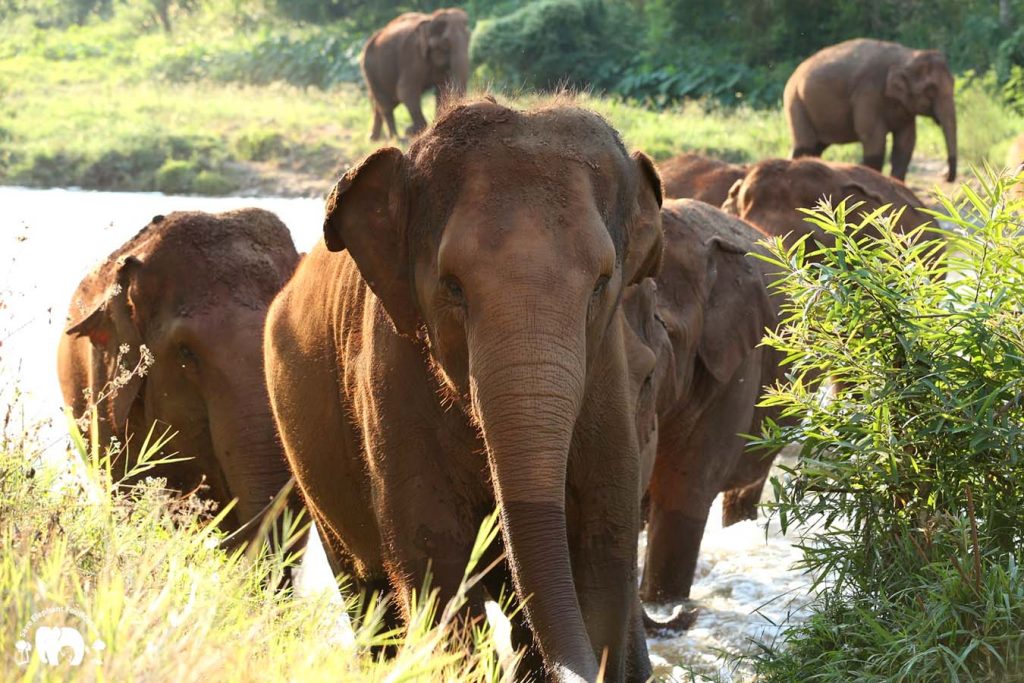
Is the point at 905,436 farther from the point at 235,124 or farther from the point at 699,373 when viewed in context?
the point at 235,124

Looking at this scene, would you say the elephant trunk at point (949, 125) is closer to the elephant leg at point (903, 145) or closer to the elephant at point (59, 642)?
the elephant leg at point (903, 145)

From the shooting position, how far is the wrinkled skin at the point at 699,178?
12078 mm

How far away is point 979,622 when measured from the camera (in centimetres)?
512

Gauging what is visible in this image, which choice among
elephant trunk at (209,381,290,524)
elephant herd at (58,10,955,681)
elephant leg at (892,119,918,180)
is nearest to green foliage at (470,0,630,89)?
elephant leg at (892,119,918,180)

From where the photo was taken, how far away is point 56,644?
3096mm

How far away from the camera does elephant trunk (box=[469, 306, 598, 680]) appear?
4129 millimetres

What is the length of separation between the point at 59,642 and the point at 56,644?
0.01m

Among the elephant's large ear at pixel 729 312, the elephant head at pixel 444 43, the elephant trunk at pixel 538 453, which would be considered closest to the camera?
the elephant trunk at pixel 538 453

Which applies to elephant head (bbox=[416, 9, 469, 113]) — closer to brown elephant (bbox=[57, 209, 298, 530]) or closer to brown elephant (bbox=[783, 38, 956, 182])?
brown elephant (bbox=[783, 38, 956, 182])

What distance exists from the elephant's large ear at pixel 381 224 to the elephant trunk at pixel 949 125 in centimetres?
1708

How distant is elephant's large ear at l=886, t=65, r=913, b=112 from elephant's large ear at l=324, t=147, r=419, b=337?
785 inches

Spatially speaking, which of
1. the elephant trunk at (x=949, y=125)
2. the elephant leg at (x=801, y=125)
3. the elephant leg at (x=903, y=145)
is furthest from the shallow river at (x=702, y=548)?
the elephant leg at (x=903, y=145)

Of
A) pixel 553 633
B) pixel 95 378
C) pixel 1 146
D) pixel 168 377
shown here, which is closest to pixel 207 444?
pixel 168 377

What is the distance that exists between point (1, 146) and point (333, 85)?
12738 mm
